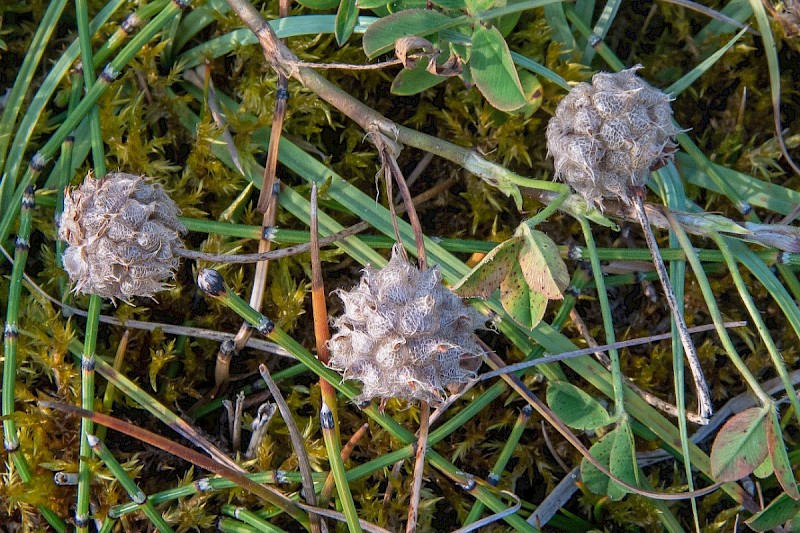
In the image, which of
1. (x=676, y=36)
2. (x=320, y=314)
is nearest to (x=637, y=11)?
(x=676, y=36)

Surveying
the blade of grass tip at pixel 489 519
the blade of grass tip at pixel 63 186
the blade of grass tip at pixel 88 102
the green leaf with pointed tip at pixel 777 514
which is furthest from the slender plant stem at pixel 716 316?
the blade of grass tip at pixel 63 186

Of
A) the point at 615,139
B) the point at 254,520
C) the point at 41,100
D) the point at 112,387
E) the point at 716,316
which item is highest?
the point at 615,139

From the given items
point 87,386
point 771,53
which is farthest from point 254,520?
point 771,53

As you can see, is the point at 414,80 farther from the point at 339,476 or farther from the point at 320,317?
the point at 339,476

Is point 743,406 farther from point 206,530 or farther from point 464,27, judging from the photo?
point 206,530

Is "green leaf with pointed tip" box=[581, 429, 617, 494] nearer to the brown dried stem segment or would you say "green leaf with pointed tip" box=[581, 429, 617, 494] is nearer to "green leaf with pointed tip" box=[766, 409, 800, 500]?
the brown dried stem segment

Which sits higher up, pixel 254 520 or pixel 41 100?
pixel 41 100

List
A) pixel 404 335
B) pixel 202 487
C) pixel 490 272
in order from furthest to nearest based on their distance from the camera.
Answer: pixel 202 487 < pixel 490 272 < pixel 404 335
